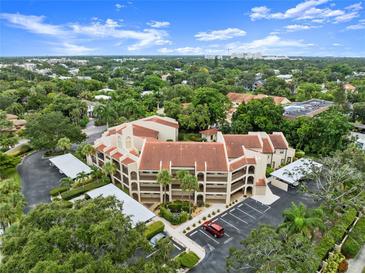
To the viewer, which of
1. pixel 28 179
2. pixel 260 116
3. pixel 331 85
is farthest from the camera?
pixel 331 85

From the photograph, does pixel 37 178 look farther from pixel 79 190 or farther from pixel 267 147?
pixel 267 147

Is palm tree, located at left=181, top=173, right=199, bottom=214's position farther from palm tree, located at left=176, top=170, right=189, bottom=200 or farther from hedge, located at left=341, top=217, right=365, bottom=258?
hedge, located at left=341, top=217, right=365, bottom=258

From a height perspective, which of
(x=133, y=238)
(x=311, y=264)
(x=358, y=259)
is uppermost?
(x=133, y=238)

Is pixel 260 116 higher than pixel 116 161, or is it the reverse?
pixel 260 116

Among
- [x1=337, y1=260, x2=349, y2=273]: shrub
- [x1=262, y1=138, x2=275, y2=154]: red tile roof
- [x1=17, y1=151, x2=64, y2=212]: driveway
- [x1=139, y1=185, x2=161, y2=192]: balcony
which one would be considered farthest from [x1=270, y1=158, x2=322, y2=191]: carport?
[x1=17, y1=151, x2=64, y2=212]: driveway

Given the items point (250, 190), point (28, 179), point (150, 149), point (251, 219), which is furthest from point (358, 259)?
point (28, 179)

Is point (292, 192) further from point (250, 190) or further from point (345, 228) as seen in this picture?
point (345, 228)

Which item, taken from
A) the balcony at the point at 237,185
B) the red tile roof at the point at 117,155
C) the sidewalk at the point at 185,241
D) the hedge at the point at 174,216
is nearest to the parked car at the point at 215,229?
the sidewalk at the point at 185,241

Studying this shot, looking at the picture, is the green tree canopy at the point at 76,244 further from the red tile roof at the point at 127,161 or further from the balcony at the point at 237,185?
the balcony at the point at 237,185
